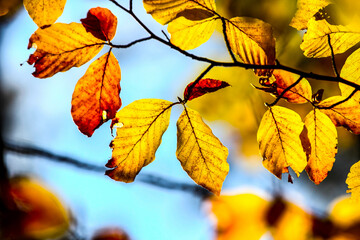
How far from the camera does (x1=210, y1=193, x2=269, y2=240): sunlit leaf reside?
2.64 metres

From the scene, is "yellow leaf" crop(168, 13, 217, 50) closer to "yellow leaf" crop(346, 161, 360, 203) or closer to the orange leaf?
the orange leaf

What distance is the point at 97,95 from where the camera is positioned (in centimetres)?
45

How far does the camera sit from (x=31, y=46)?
41 cm

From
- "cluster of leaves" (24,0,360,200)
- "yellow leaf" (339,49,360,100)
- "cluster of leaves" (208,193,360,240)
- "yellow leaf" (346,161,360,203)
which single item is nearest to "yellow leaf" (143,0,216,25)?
"cluster of leaves" (24,0,360,200)

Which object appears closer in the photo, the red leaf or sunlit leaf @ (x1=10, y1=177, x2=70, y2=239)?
the red leaf

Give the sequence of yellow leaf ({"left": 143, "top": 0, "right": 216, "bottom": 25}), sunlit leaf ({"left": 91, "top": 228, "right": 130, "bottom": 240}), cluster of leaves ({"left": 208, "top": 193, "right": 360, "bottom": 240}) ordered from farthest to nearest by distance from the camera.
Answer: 1. sunlit leaf ({"left": 91, "top": 228, "right": 130, "bottom": 240})
2. cluster of leaves ({"left": 208, "top": 193, "right": 360, "bottom": 240})
3. yellow leaf ({"left": 143, "top": 0, "right": 216, "bottom": 25})

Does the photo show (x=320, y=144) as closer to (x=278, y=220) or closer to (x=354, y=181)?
(x=354, y=181)

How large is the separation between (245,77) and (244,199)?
152 centimetres

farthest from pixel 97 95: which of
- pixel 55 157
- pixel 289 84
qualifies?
pixel 55 157

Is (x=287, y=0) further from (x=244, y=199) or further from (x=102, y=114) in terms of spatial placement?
(x=244, y=199)

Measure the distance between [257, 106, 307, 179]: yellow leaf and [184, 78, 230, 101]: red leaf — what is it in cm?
9

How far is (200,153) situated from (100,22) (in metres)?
0.25

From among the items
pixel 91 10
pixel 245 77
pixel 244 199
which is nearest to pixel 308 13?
pixel 91 10

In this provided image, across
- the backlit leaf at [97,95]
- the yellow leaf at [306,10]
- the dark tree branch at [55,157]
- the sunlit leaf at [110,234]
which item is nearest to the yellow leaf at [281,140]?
the yellow leaf at [306,10]
